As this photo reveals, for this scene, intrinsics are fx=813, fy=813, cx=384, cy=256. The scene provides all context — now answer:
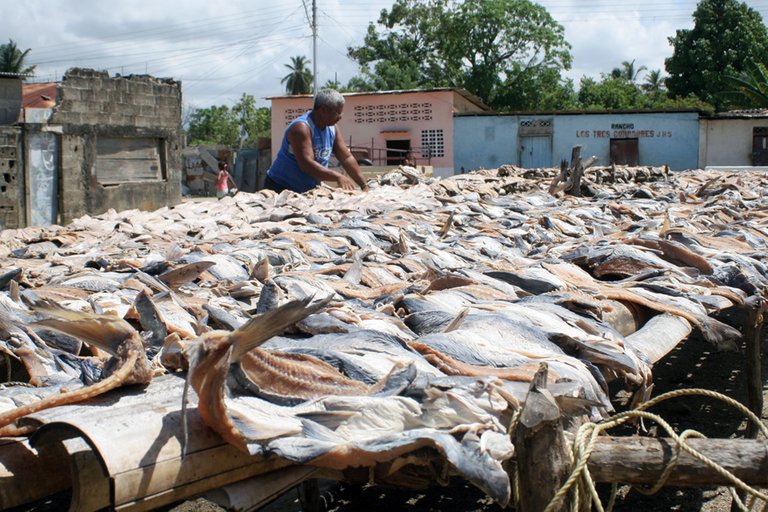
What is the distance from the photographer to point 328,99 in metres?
7.14

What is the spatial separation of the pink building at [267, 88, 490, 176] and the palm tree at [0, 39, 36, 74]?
69.7ft

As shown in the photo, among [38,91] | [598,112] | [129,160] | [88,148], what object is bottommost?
[129,160]

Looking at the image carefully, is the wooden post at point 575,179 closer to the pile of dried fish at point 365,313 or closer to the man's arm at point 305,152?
the pile of dried fish at point 365,313

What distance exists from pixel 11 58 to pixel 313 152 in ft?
144

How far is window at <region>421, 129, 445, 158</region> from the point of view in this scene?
30656 mm

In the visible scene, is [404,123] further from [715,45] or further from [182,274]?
[182,274]

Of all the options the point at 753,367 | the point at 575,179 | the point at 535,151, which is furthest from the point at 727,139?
the point at 753,367

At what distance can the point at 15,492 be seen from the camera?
175cm

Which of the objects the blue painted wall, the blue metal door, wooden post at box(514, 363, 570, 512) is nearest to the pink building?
the blue painted wall

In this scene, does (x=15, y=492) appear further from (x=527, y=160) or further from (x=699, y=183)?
(x=527, y=160)

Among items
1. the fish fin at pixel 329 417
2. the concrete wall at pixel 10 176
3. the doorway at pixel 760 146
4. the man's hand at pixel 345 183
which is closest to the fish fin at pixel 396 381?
the fish fin at pixel 329 417

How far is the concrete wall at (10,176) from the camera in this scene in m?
16.5

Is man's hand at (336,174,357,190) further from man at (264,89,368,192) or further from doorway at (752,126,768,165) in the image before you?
doorway at (752,126,768,165)

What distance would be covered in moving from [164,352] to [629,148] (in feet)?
94.5
